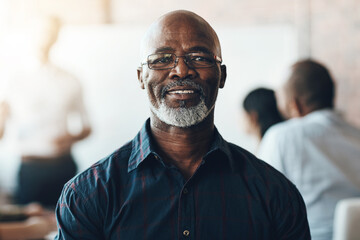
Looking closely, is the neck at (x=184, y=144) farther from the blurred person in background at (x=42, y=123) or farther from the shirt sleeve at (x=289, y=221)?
the blurred person in background at (x=42, y=123)

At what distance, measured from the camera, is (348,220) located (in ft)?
6.20

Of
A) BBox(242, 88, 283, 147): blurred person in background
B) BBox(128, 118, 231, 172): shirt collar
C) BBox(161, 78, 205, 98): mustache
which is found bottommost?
BBox(242, 88, 283, 147): blurred person in background

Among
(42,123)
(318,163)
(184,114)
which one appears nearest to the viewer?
(184,114)

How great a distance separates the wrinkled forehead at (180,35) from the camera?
1252mm

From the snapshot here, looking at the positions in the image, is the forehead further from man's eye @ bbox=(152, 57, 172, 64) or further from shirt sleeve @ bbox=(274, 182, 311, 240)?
shirt sleeve @ bbox=(274, 182, 311, 240)

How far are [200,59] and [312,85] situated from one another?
46.0 inches

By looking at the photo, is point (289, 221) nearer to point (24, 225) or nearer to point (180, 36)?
point (180, 36)

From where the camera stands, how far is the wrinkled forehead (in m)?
1.25

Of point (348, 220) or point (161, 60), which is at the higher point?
point (161, 60)

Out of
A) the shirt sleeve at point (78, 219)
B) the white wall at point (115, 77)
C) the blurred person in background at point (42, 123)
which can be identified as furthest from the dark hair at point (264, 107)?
the shirt sleeve at point (78, 219)

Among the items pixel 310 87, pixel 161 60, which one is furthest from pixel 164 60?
pixel 310 87

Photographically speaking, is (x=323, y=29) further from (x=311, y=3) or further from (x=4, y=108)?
(x=4, y=108)

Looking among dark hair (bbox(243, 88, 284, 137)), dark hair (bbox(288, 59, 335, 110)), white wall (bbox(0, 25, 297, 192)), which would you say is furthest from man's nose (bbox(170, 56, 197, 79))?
white wall (bbox(0, 25, 297, 192))

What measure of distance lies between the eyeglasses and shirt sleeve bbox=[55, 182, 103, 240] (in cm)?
37
